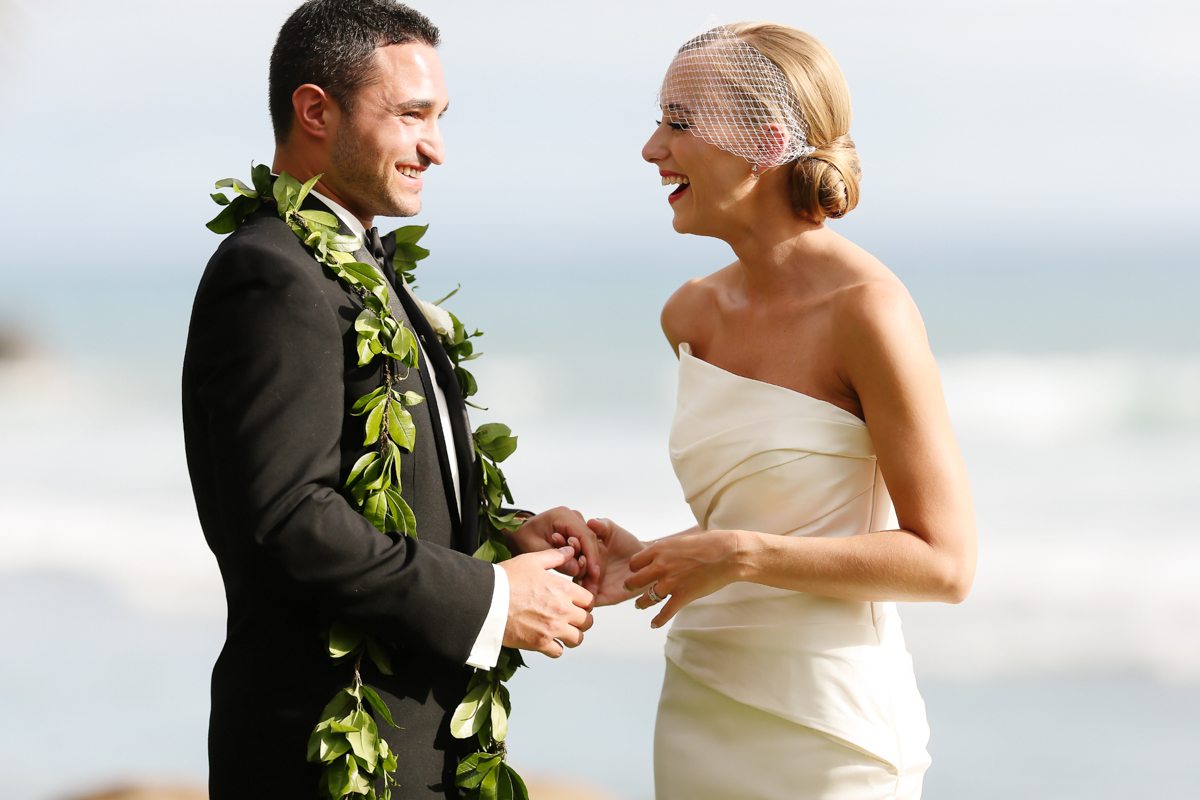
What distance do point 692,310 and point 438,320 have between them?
3.33 ft

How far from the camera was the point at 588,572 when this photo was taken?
310 cm

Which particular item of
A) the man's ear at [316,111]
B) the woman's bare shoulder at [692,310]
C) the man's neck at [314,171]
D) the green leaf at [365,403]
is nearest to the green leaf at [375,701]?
the green leaf at [365,403]

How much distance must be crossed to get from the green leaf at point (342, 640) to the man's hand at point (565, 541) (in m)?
0.77

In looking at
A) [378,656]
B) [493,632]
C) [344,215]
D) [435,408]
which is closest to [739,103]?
[344,215]

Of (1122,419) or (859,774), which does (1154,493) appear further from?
(859,774)

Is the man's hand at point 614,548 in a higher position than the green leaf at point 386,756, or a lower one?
higher

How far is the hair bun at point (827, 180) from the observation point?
3.04 metres

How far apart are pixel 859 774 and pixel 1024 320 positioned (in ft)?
76.3

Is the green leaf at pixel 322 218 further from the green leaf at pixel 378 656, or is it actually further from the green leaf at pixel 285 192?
the green leaf at pixel 378 656

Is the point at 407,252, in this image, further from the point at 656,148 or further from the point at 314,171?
the point at 656,148

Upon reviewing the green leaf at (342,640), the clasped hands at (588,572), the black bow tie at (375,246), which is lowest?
the green leaf at (342,640)

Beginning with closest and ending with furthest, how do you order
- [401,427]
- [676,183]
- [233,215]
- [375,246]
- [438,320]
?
[401,427] < [233,215] < [375,246] < [438,320] < [676,183]

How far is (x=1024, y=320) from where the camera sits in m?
24.0

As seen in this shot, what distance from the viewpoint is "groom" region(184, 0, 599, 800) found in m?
2.22
